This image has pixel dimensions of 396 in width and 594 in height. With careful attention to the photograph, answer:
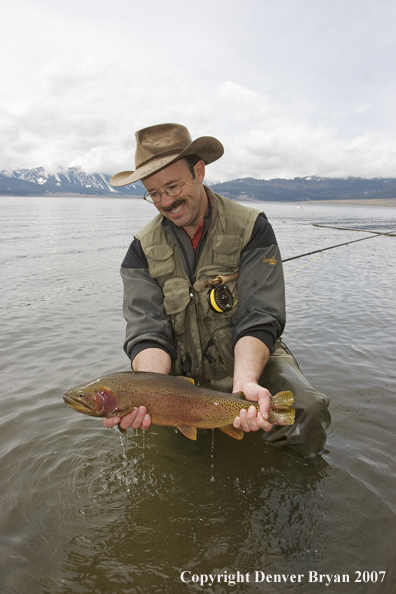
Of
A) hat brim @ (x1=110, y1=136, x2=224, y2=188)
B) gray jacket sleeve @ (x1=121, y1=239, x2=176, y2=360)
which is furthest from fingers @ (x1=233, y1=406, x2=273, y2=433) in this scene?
hat brim @ (x1=110, y1=136, x2=224, y2=188)

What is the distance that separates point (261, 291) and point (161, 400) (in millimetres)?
1693

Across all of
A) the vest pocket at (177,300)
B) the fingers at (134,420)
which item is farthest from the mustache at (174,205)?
the fingers at (134,420)

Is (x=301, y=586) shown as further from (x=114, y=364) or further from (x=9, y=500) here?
(x=114, y=364)

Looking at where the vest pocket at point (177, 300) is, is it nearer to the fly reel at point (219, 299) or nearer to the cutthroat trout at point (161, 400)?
the fly reel at point (219, 299)

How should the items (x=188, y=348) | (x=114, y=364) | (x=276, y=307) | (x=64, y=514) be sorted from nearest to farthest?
(x=64, y=514) → (x=276, y=307) → (x=188, y=348) → (x=114, y=364)

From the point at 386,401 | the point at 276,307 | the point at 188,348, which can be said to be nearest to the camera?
the point at 276,307

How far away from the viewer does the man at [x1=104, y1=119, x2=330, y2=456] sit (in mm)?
4230

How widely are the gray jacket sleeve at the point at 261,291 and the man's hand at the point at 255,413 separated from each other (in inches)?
29.3

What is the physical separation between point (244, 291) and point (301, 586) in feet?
9.14

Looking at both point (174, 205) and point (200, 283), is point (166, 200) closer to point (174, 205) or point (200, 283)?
point (174, 205)

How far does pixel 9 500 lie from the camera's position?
390 cm

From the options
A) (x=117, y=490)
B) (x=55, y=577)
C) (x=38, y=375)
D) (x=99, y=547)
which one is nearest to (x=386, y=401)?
(x=117, y=490)

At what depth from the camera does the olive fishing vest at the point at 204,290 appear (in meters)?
4.65

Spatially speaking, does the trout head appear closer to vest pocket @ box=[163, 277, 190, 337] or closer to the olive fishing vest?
the olive fishing vest
